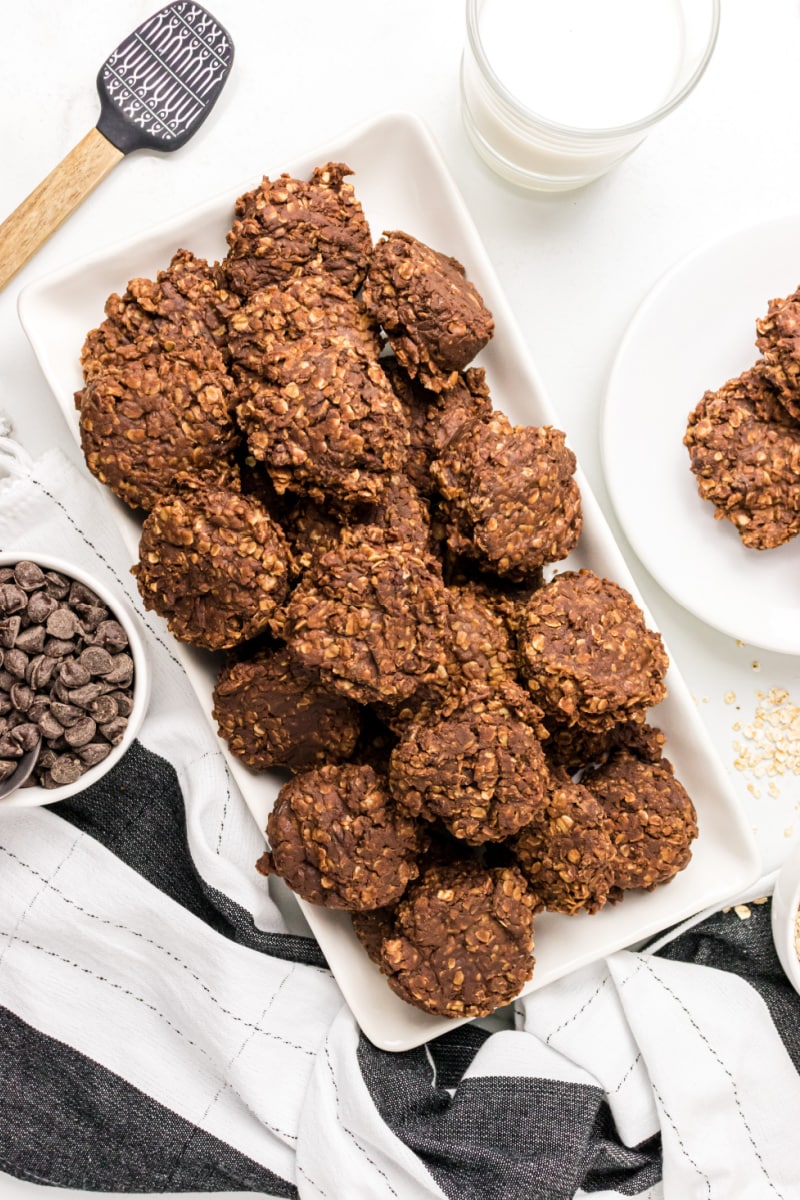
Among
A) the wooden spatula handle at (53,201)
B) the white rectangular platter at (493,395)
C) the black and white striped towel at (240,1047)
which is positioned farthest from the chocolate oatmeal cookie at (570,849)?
the wooden spatula handle at (53,201)

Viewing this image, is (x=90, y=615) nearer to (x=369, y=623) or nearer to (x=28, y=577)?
(x=28, y=577)

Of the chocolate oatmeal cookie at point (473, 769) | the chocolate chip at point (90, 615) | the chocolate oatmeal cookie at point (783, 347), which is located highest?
the chocolate chip at point (90, 615)

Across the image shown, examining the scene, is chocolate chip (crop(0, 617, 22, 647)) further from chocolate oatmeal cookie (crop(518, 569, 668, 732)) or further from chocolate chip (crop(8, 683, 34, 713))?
chocolate oatmeal cookie (crop(518, 569, 668, 732))

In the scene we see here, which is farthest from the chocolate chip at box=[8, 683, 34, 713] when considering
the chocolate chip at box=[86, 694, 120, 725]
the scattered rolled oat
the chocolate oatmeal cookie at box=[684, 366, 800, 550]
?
the scattered rolled oat

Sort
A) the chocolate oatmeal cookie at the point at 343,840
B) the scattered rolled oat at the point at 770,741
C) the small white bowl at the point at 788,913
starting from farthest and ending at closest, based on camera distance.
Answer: the scattered rolled oat at the point at 770,741 < the small white bowl at the point at 788,913 < the chocolate oatmeal cookie at the point at 343,840

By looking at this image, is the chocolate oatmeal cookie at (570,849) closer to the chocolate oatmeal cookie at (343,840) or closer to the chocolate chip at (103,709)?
the chocolate oatmeal cookie at (343,840)

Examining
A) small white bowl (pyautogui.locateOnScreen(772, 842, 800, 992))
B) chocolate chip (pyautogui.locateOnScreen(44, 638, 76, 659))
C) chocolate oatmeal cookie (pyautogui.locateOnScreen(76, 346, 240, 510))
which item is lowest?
small white bowl (pyautogui.locateOnScreen(772, 842, 800, 992))
